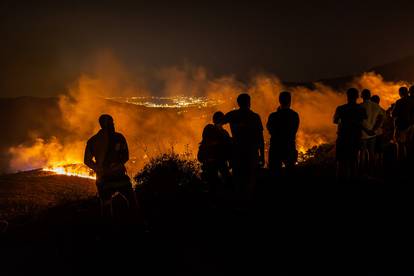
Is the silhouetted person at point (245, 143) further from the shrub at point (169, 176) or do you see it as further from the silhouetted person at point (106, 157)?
the shrub at point (169, 176)

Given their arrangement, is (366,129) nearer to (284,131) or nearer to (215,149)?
(284,131)

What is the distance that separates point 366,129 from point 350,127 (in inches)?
24.1

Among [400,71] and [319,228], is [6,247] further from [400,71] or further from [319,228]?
[400,71]

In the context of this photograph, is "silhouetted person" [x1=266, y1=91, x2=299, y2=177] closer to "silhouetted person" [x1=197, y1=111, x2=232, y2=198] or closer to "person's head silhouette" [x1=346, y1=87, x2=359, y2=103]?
"silhouetted person" [x1=197, y1=111, x2=232, y2=198]

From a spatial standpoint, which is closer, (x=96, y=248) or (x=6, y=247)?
(x=96, y=248)

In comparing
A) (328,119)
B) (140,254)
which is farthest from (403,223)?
(328,119)

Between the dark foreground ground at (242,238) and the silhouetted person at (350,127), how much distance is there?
2.47ft

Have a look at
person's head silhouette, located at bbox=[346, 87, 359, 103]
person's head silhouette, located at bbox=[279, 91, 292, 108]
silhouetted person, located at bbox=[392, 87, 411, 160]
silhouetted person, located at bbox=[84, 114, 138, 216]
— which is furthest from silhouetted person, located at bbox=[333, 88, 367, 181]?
silhouetted person, located at bbox=[84, 114, 138, 216]

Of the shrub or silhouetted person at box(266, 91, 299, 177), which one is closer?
silhouetted person at box(266, 91, 299, 177)

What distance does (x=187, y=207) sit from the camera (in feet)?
26.4

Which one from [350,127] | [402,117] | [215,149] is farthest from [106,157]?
[402,117]

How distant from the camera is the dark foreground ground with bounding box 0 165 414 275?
4922 millimetres

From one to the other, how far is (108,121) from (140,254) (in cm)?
214

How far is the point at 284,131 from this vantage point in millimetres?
6727
